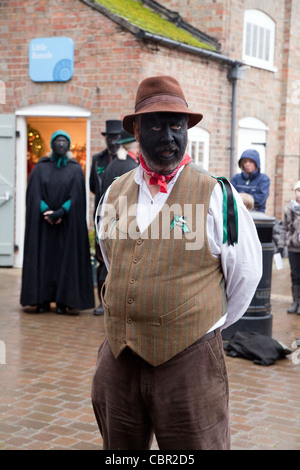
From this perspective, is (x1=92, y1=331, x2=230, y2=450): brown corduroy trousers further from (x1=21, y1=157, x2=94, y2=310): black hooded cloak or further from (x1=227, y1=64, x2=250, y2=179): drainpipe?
(x1=227, y1=64, x2=250, y2=179): drainpipe

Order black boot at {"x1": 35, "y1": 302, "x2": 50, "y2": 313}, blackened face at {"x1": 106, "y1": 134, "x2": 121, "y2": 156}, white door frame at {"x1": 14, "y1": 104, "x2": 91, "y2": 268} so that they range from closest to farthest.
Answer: blackened face at {"x1": 106, "y1": 134, "x2": 121, "y2": 156} < black boot at {"x1": 35, "y1": 302, "x2": 50, "y2": 313} < white door frame at {"x1": 14, "y1": 104, "x2": 91, "y2": 268}

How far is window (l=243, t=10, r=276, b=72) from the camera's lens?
14266 mm

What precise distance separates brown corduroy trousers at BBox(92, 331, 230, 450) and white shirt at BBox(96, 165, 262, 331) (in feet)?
0.60

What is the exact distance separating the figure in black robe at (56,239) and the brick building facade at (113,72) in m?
2.69

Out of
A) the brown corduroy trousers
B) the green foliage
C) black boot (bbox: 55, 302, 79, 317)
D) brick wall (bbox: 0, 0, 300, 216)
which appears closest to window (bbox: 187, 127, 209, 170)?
brick wall (bbox: 0, 0, 300, 216)

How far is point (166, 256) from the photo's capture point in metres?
2.89

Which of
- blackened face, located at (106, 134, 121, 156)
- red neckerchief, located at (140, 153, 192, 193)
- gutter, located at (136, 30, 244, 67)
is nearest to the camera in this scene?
red neckerchief, located at (140, 153, 192, 193)

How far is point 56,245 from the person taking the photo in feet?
28.7

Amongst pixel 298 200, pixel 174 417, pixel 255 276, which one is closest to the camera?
pixel 174 417

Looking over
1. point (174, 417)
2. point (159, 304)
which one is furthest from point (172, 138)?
point (174, 417)

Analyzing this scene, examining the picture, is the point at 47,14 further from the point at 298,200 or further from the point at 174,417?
the point at 174,417

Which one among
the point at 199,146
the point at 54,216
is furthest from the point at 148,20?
the point at 54,216

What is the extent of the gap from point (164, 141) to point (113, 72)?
846cm
